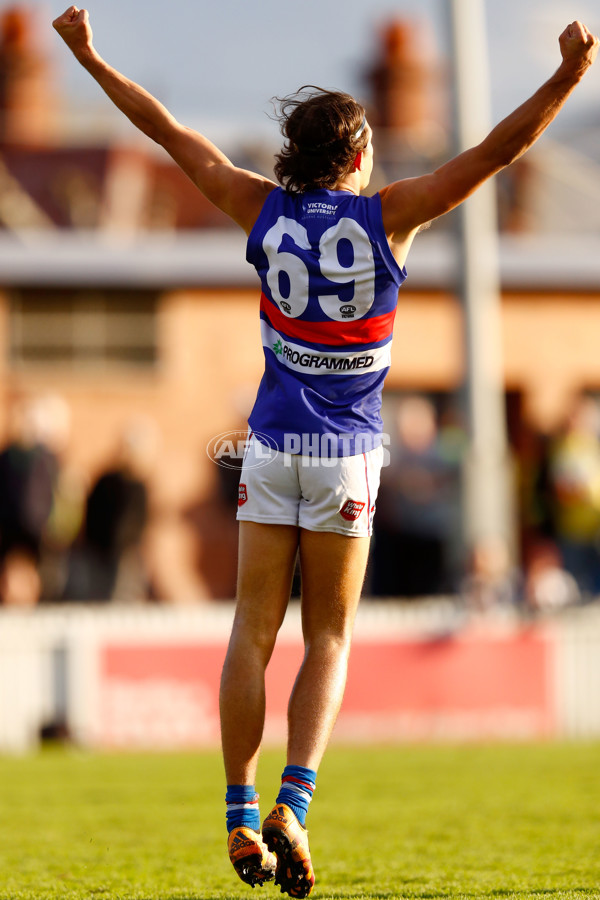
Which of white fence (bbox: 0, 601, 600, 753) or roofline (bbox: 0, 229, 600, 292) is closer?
white fence (bbox: 0, 601, 600, 753)

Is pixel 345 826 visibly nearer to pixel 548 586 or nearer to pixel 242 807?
pixel 242 807

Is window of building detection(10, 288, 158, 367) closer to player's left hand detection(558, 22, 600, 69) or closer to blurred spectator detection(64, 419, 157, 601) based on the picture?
blurred spectator detection(64, 419, 157, 601)

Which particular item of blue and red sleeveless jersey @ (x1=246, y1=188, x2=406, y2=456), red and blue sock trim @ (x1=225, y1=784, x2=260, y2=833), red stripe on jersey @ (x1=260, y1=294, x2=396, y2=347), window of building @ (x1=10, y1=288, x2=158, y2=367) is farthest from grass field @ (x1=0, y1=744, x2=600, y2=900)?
window of building @ (x1=10, y1=288, x2=158, y2=367)

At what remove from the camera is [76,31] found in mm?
4152

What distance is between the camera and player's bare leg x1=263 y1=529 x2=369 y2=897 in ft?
12.4

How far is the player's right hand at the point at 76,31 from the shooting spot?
13.6ft

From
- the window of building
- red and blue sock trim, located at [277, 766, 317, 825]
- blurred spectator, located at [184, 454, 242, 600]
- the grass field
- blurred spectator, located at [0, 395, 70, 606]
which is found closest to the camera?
red and blue sock trim, located at [277, 766, 317, 825]

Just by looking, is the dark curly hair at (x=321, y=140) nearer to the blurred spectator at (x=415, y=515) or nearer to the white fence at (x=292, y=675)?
the white fence at (x=292, y=675)

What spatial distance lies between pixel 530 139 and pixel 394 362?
45.6 feet

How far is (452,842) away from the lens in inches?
200

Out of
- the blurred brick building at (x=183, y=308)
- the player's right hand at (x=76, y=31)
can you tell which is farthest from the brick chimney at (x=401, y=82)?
→ the player's right hand at (x=76, y=31)

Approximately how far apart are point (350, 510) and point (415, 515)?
8.19 meters

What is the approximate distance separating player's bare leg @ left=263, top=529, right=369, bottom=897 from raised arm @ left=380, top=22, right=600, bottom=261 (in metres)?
0.92

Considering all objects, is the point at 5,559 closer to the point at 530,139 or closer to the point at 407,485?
the point at 407,485
